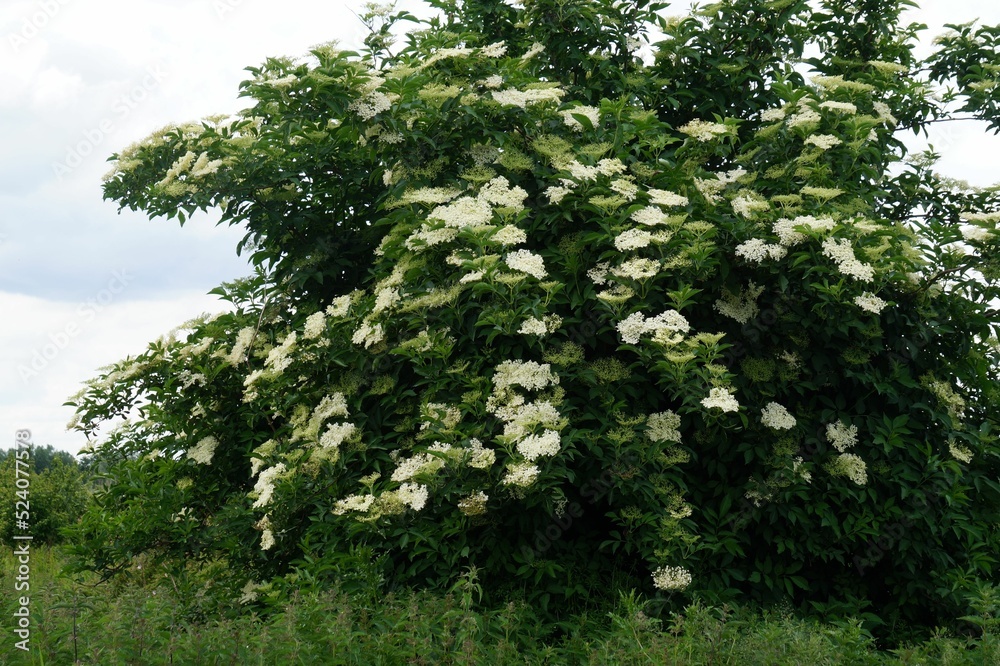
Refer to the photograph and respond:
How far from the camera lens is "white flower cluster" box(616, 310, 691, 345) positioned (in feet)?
16.8

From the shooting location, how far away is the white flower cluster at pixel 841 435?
5859 mm

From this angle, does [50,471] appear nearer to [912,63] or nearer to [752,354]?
[752,354]

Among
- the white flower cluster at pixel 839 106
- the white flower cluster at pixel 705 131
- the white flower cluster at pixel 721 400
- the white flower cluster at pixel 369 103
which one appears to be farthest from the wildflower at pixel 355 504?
the white flower cluster at pixel 839 106

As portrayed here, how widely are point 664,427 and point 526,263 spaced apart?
1.31m

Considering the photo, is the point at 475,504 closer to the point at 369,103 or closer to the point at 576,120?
the point at 369,103

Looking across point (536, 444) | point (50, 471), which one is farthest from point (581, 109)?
point (50, 471)

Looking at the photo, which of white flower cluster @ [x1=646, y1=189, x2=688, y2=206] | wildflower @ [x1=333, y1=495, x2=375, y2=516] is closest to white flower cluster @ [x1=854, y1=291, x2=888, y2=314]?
white flower cluster @ [x1=646, y1=189, x2=688, y2=206]

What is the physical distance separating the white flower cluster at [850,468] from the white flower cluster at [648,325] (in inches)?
60.0

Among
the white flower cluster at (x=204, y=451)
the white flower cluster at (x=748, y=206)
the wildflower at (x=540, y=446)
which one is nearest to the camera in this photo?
the wildflower at (x=540, y=446)

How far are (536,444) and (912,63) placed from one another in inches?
229

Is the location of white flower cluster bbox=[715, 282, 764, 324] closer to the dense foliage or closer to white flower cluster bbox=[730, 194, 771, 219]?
the dense foliage

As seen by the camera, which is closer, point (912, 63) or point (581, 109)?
point (581, 109)

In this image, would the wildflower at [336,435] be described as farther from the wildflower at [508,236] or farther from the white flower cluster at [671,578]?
the white flower cluster at [671,578]

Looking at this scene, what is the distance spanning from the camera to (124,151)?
7234 mm
